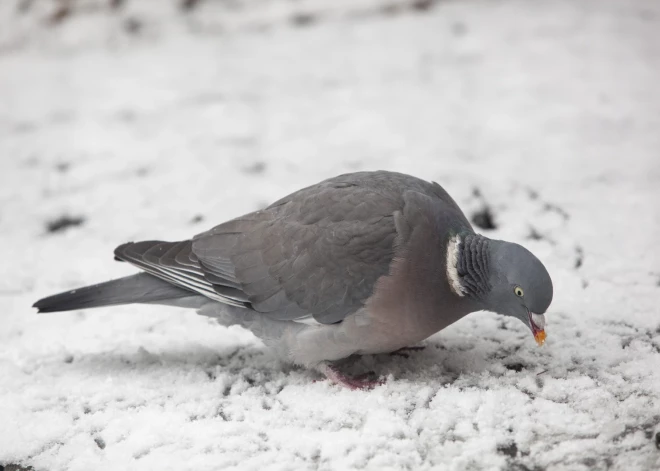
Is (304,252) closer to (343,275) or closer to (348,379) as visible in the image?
(343,275)

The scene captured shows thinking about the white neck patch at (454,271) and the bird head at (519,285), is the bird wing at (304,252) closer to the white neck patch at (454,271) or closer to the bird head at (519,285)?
the white neck patch at (454,271)

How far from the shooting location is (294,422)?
2.45m

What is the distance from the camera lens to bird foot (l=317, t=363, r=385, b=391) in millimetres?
2609

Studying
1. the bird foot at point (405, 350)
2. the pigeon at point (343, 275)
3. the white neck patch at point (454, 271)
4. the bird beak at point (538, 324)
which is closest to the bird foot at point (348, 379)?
the pigeon at point (343, 275)

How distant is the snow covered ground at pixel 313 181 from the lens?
2383mm

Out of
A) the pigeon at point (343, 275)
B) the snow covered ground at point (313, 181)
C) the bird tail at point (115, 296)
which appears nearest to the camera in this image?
the snow covered ground at point (313, 181)

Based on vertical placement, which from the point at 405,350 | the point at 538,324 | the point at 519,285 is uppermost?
the point at 519,285

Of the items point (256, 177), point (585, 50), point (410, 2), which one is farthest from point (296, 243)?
point (410, 2)

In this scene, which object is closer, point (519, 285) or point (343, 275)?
point (519, 285)

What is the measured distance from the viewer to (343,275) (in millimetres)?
2566

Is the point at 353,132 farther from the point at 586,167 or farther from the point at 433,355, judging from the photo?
the point at 433,355

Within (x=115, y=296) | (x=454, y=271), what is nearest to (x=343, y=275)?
(x=454, y=271)

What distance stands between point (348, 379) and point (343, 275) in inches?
15.0

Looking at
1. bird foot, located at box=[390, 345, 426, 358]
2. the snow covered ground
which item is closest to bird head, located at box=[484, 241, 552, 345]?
the snow covered ground
